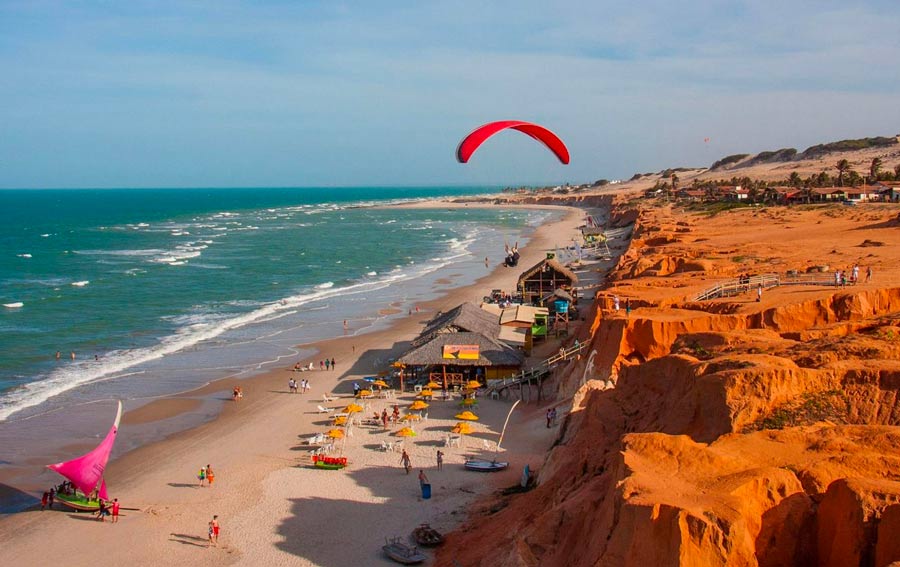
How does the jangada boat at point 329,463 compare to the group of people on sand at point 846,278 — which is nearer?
the jangada boat at point 329,463

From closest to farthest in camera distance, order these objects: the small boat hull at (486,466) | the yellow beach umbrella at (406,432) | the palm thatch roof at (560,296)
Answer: the small boat hull at (486,466) → the yellow beach umbrella at (406,432) → the palm thatch roof at (560,296)

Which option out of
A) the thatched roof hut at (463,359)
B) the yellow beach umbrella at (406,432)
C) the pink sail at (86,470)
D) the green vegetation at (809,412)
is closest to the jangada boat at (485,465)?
the yellow beach umbrella at (406,432)

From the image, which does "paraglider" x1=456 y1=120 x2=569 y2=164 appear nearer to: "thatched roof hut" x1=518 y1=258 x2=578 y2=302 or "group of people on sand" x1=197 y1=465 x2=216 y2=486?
"group of people on sand" x1=197 y1=465 x2=216 y2=486

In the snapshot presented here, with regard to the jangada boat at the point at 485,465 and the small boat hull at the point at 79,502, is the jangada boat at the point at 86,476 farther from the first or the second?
the jangada boat at the point at 485,465

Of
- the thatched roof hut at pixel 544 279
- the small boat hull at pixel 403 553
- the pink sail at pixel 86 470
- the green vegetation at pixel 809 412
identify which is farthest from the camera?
the thatched roof hut at pixel 544 279

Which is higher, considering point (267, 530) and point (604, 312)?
point (604, 312)

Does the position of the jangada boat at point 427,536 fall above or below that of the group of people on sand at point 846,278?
below

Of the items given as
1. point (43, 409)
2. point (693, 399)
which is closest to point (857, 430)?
point (693, 399)

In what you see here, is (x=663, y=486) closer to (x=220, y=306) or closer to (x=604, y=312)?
(x=604, y=312)
